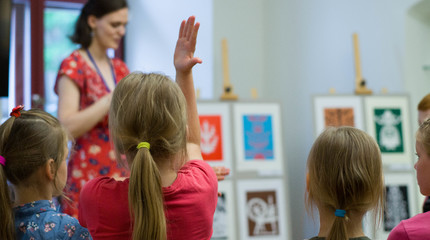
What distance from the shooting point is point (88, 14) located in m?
2.51

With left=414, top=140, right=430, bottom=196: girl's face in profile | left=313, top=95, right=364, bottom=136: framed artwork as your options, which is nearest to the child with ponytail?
left=414, top=140, right=430, bottom=196: girl's face in profile

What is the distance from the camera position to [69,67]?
234 centimetres

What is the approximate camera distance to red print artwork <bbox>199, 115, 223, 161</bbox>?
3.88 metres

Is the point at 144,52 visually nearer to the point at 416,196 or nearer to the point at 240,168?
the point at 240,168

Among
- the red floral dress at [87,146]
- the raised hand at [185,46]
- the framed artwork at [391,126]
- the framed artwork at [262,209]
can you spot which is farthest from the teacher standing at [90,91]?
the framed artwork at [391,126]

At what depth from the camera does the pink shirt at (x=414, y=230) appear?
1.31 m

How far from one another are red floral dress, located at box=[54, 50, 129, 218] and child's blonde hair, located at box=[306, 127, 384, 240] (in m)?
1.08

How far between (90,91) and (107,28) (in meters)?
0.34

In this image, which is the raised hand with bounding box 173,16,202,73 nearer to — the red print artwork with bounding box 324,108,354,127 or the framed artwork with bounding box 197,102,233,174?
the framed artwork with bounding box 197,102,233,174

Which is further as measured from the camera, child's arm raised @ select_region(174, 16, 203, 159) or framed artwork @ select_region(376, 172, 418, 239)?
framed artwork @ select_region(376, 172, 418, 239)

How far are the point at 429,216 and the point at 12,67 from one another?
158 inches

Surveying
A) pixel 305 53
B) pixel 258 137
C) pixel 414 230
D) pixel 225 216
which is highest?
pixel 305 53

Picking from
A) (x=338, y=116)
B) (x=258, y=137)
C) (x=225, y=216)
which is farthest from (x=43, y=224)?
(x=338, y=116)

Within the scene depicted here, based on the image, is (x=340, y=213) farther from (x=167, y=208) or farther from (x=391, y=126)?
(x=391, y=126)
